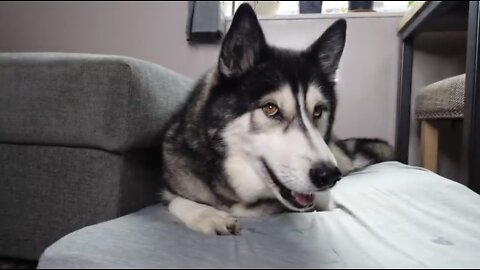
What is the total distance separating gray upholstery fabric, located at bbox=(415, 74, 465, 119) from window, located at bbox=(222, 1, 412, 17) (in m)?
0.63

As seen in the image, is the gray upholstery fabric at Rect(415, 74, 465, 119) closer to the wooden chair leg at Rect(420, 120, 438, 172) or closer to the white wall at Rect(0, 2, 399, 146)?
the wooden chair leg at Rect(420, 120, 438, 172)

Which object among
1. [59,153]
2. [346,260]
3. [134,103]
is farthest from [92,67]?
[346,260]

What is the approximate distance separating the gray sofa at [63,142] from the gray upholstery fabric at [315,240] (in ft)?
0.51

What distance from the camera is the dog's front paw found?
37.0 inches

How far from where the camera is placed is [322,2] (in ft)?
7.45

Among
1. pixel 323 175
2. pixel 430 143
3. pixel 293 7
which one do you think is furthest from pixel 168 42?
pixel 323 175

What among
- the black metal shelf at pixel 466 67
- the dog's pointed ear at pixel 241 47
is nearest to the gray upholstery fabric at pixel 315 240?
the black metal shelf at pixel 466 67

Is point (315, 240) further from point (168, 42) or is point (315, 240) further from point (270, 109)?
point (168, 42)

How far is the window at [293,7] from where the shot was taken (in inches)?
85.8

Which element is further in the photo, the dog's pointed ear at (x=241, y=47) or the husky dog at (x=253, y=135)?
the dog's pointed ear at (x=241, y=47)

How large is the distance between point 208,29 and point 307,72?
1403mm

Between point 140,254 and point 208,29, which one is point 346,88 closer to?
point 208,29

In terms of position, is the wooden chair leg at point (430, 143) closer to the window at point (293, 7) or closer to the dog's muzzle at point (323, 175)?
the window at point (293, 7)

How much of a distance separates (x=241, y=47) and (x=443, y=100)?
106cm
